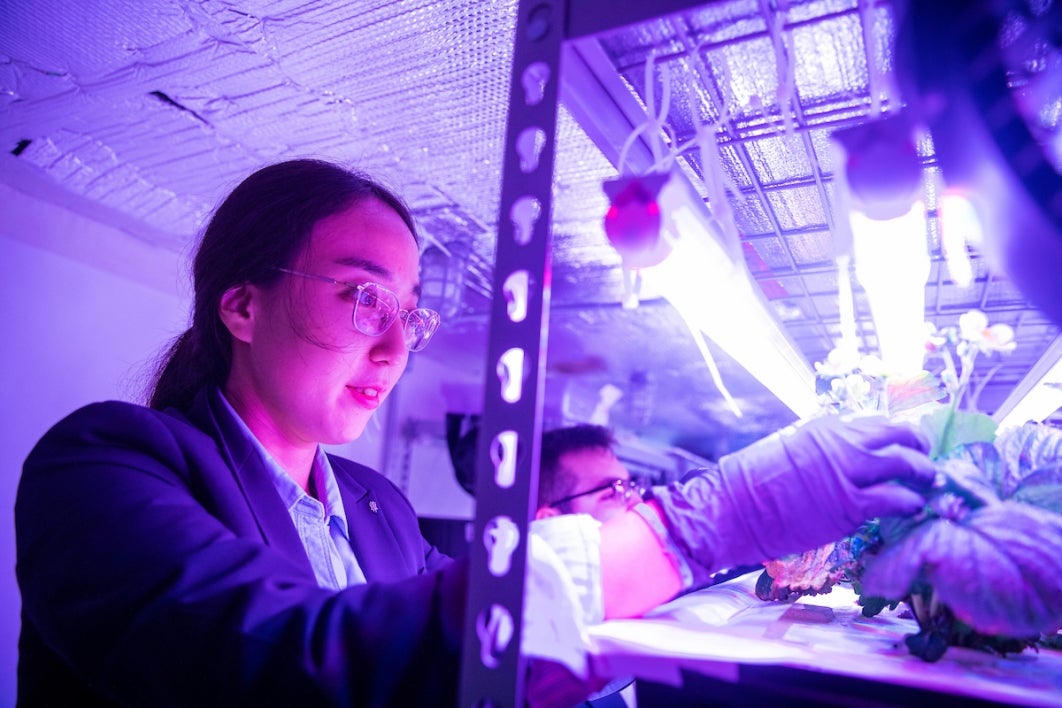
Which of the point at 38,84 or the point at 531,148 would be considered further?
the point at 38,84

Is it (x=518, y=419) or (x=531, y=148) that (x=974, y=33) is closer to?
(x=531, y=148)

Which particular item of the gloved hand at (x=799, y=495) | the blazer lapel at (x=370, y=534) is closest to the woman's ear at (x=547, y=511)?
the blazer lapel at (x=370, y=534)

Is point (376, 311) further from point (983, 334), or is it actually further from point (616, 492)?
point (616, 492)

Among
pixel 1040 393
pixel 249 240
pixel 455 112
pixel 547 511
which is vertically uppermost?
pixel 455 112

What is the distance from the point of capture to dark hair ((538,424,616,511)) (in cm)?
231

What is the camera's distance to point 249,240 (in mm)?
1237

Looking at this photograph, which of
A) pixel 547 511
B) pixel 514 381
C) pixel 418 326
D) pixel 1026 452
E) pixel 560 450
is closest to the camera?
pixel 514 381

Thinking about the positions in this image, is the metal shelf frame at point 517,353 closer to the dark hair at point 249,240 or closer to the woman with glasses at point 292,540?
the woman with glasses at point 292,540

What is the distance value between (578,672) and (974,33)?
58 cm

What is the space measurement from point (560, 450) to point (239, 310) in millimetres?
1483

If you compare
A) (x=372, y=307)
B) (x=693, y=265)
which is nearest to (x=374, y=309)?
(x=372, y=307)

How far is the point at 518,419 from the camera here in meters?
0.52

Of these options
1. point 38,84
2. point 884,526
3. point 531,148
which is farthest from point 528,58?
point 38,84

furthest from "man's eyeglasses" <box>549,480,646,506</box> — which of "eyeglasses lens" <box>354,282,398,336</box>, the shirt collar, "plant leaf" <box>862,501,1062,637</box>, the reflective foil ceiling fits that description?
"plant leaf" <box>862,501,1062,637</box>
